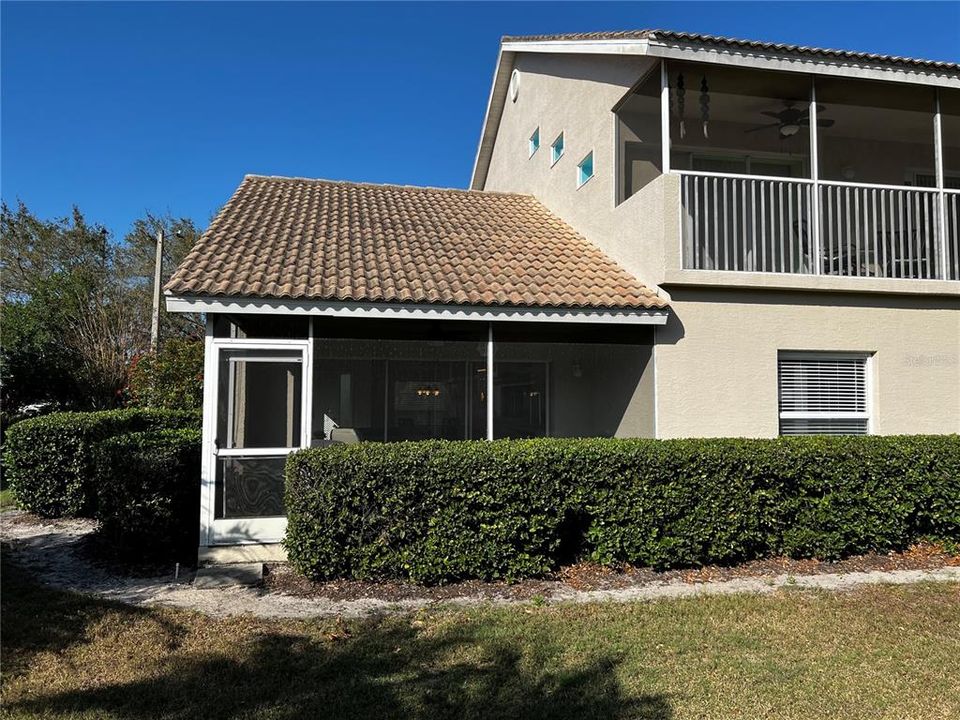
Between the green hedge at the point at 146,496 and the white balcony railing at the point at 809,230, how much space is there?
6470mm

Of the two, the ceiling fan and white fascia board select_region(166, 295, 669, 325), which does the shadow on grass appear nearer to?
white fascia board select_region(166, 295, 669, 325)

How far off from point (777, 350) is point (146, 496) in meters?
7.61

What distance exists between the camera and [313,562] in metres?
6.17

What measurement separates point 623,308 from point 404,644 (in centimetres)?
458

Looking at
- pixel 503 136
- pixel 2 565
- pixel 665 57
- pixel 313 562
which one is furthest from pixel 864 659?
pixel 503 136

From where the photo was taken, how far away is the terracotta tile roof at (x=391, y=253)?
7461 mm

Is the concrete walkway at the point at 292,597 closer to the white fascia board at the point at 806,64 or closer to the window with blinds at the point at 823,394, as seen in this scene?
the window with blinds at the point at 823,394

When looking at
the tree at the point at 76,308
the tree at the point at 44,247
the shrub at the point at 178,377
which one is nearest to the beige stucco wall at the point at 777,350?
the shrub at the point at 178,377

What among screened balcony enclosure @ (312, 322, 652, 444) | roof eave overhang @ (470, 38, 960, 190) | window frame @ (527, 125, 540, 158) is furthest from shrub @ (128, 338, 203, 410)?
roof eave overhang @ (470, 38, 960, 190)

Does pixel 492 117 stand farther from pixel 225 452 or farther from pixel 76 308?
pixel 76 308

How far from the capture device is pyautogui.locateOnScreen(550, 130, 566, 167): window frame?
11683 mm

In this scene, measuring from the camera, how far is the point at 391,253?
906 cm

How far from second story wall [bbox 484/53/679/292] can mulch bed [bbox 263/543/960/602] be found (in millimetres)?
3435

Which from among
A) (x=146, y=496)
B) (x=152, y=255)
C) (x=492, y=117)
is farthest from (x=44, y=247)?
(x=146, y=496)
